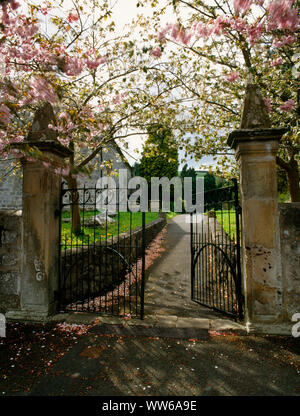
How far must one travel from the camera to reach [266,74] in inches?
245

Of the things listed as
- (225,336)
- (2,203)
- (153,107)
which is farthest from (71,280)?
(2,203)

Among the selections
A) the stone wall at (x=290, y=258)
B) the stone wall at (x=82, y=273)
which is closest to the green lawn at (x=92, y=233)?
the stone wall at (x=82, y=273)

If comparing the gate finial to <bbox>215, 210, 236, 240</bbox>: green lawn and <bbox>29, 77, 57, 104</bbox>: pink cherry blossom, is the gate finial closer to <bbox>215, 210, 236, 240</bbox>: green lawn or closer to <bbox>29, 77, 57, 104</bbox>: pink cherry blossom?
<bbox>215, 210, 236, 240</bbox>: green lawn

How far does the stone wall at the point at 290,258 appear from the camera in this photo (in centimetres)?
386

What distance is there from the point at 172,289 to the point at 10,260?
163 inches

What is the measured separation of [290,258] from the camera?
3.89 metres

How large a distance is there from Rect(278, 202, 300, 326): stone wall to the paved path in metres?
1.50

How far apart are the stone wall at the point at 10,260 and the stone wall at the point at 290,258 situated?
14.7 feet

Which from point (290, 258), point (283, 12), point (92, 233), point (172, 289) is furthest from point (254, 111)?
point (92, 233)

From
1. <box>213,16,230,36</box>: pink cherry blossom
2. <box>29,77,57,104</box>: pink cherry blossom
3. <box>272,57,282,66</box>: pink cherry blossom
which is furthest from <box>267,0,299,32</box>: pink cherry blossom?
<box>272,57,282,66</box>: pink cherry blossom

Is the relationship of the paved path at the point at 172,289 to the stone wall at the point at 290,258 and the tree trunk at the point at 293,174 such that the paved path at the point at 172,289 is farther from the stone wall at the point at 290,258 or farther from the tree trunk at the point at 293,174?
the tree trunk at the point at 293,174

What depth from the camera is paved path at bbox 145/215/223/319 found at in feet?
17.5

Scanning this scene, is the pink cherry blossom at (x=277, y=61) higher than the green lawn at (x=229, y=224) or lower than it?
higher

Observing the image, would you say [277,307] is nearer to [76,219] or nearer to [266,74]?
[266,74]
